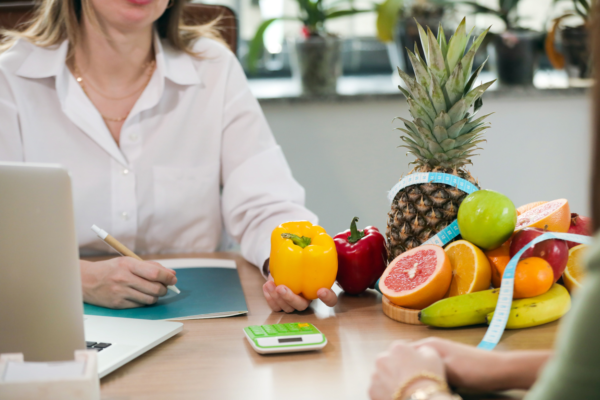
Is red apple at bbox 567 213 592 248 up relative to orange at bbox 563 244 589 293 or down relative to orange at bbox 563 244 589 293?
up

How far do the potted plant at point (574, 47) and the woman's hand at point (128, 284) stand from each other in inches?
77.5

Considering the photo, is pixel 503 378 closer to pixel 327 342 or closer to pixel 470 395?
pixel 470 395

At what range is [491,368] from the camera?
698 millimetres

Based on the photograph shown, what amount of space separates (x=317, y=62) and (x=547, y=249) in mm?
1642

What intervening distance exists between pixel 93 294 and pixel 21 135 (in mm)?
645

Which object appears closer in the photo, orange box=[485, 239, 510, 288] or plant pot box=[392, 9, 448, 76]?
orange box=[485, 239, 510, 288]

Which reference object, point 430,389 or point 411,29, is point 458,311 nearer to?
point 430,389

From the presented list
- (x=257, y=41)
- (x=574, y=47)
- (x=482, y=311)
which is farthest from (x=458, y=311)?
(x=574, y=47)

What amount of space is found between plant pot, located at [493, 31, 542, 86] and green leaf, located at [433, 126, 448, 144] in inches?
63.6

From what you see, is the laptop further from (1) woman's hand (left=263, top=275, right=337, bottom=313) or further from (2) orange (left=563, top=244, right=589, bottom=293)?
(2) orange (left=563, top=244, right=589, bottom=293)

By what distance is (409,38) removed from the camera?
2408 millimetres

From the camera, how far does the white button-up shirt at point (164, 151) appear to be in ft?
4.93

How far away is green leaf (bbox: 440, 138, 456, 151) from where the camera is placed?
3.49 ft

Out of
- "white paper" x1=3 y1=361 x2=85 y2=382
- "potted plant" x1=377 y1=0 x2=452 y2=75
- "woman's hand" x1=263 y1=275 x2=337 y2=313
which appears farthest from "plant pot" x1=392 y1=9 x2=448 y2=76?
"white paper" x1=3 y1=361 x2=85 y2=382
